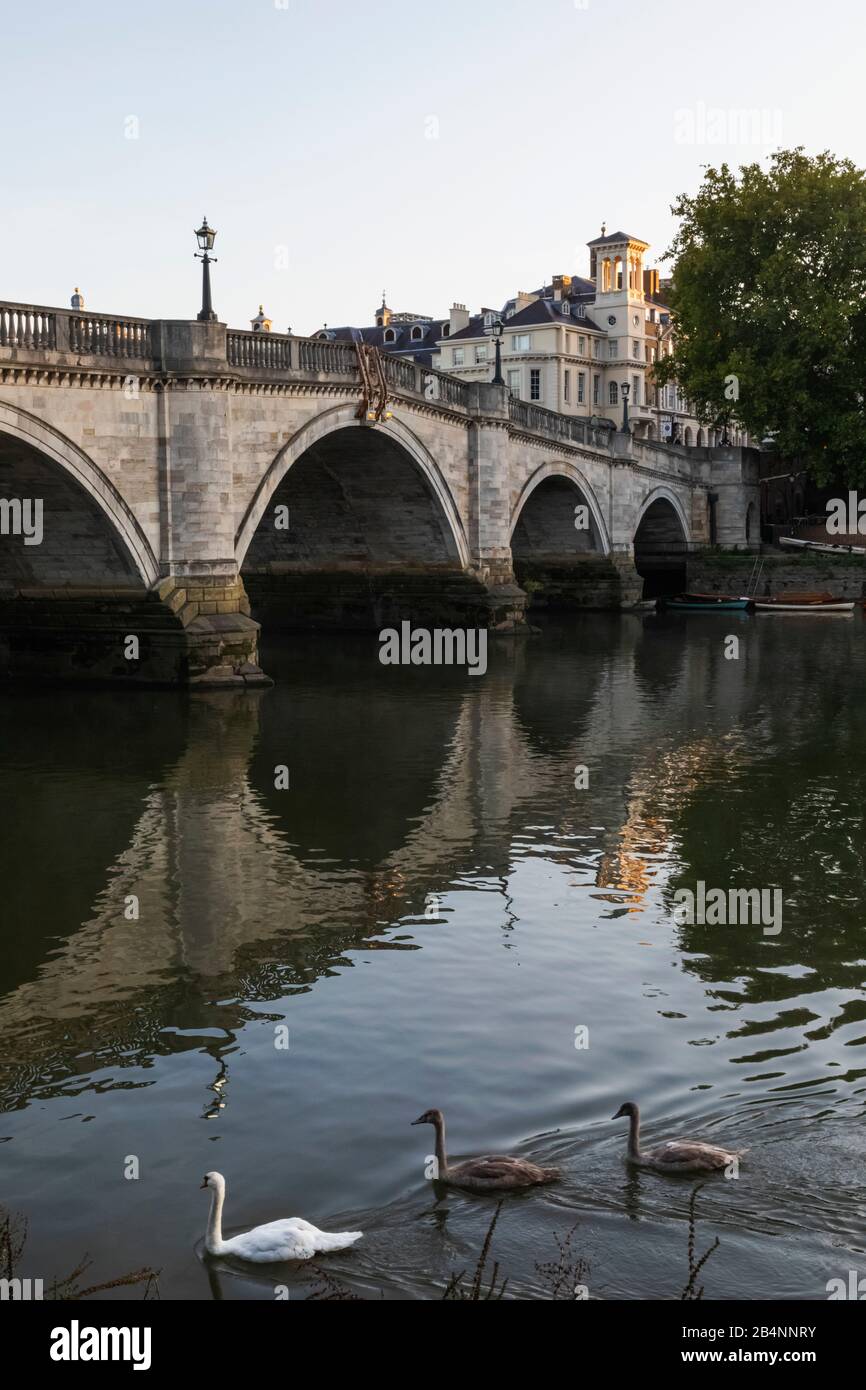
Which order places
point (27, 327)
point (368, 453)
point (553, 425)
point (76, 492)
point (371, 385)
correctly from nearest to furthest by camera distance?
point (27, 327)
point (76, 492)
point (371, 385)
point (368, 453)
point (553, 425)

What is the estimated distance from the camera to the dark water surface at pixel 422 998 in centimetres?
686

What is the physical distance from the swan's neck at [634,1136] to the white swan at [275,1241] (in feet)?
5.03

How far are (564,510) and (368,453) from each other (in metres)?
13.9

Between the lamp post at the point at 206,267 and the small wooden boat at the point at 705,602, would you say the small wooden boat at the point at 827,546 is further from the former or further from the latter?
the lamp post at the point at 206,267

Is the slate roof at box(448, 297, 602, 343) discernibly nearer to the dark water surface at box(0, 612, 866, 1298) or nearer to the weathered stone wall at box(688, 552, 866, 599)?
the weathered stone wall at box(688, 552, 866, 599)

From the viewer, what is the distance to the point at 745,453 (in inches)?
2215

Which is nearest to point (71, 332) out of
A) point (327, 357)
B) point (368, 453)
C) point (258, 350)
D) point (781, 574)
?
point (258, 350)

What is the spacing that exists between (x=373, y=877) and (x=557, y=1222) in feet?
21.2

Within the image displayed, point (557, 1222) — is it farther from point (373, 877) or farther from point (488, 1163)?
point (373, 877)

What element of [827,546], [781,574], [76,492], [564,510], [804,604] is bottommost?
[804,604]

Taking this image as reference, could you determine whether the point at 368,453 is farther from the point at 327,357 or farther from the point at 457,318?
the point at 457,318

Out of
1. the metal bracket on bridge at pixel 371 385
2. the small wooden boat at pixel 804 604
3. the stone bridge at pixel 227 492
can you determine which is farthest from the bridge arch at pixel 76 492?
the small wooden boat at pixel 804 604

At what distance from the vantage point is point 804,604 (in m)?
48.0
